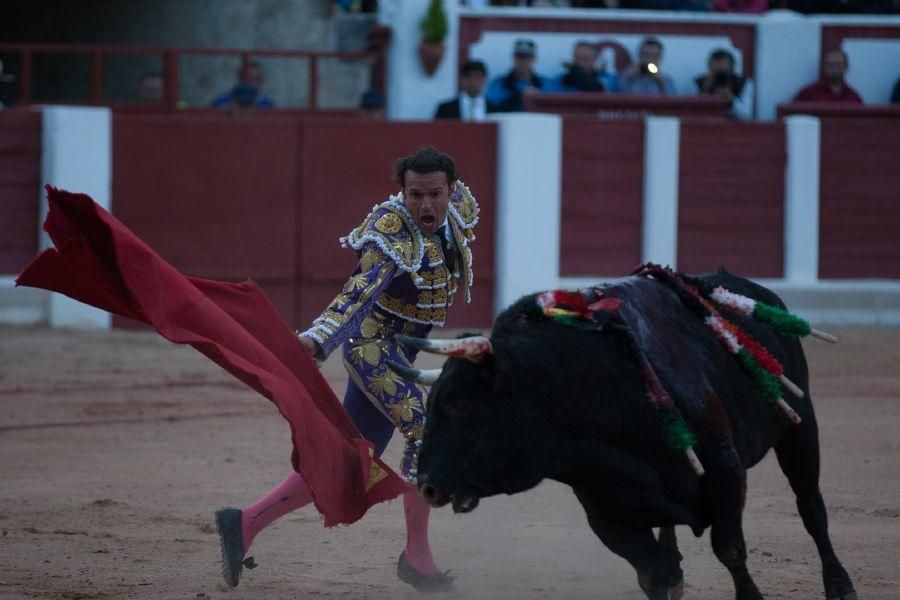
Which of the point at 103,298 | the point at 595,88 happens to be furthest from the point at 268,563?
the point at 595,88

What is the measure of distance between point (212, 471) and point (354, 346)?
1928 millimetres

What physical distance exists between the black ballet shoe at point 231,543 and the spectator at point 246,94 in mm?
6771


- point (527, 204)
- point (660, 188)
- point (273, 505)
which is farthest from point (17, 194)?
point (273, 505)

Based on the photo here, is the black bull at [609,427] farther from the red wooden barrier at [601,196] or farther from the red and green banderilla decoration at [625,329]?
the red wooden barrier at [601,196]

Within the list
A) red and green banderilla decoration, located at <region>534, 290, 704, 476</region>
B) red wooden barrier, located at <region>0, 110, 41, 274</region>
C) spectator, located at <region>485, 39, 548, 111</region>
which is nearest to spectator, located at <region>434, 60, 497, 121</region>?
spectator, located at <region>485, 39, 548, 111</region>

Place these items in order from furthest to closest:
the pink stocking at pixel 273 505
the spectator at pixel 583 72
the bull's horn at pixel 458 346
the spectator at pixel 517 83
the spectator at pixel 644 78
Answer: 1. the spectator at pixel 644 78
2. the spectator at pixel 583 72
3. the spectator at pixel 517 83
4. the pink stocking at pixel 273 505
5. the bull's horn at pixel 458 346

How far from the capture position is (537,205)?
9.82m

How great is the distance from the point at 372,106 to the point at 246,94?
87cm

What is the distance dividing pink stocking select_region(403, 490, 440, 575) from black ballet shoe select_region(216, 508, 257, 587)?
1.39ft

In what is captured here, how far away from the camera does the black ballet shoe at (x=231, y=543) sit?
11.6 ft

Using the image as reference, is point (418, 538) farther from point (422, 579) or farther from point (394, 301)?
point (394, 301)

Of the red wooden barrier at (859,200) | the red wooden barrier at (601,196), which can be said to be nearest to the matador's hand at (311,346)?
the red wooden barrier at (601,196)

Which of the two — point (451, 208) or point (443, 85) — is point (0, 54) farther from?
point (451, 208)

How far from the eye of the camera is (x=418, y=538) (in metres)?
3.71
